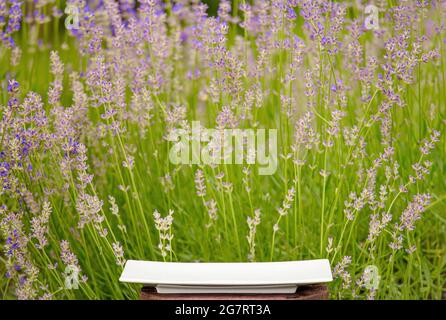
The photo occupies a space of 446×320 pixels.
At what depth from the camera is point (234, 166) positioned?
2398 millimetres

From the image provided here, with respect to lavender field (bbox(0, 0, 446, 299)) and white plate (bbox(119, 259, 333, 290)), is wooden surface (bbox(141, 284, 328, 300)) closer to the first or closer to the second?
white plate (bbox(119, 259, 333, 290))

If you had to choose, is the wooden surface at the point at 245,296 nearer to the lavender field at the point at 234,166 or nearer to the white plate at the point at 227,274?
the white plate at the point at 227,274

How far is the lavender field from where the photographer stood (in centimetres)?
202

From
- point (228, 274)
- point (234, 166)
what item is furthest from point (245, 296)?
point (234, 166)

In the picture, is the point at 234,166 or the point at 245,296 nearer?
the point at 245,296

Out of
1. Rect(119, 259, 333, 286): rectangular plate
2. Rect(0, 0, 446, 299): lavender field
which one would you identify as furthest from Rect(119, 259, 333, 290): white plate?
Rect(0, 0, 446, 299): lavender field

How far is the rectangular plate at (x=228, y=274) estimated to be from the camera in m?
1.58

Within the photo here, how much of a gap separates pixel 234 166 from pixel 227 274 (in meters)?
0.77

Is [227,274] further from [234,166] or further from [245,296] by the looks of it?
[234,166]
